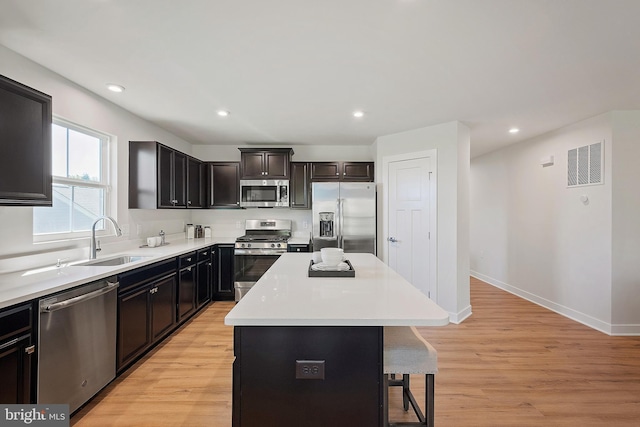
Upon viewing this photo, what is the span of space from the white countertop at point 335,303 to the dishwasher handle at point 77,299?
1.20 m

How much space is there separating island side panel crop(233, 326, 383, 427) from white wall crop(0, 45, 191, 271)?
2.05 metres

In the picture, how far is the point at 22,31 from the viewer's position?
1767mm

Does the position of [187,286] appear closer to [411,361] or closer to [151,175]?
[151,175]

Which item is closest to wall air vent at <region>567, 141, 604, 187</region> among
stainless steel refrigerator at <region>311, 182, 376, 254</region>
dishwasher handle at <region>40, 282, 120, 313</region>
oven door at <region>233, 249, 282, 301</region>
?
stainless steel refrigerator at <region>311, 182, 376, 254</region>

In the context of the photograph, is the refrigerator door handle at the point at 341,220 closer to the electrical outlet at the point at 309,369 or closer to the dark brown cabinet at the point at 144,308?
the dark brown cabinet at the point at 144,308

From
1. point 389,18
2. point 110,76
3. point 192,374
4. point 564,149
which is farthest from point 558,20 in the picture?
point 192,374

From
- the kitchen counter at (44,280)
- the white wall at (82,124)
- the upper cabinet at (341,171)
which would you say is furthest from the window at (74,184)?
the upper cabinet at (341,171)

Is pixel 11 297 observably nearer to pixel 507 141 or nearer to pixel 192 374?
pixel 192 374

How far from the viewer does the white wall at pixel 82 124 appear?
198 centimetres

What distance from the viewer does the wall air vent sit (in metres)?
3.21

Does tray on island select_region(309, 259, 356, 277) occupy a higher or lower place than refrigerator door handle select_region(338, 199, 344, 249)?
lower

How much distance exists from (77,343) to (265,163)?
3218mm

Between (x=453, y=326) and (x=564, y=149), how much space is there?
2800 millimetres

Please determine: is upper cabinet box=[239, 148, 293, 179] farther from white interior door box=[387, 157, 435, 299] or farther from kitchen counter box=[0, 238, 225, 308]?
kitchen counter box=[0, 238, 225, 308]
